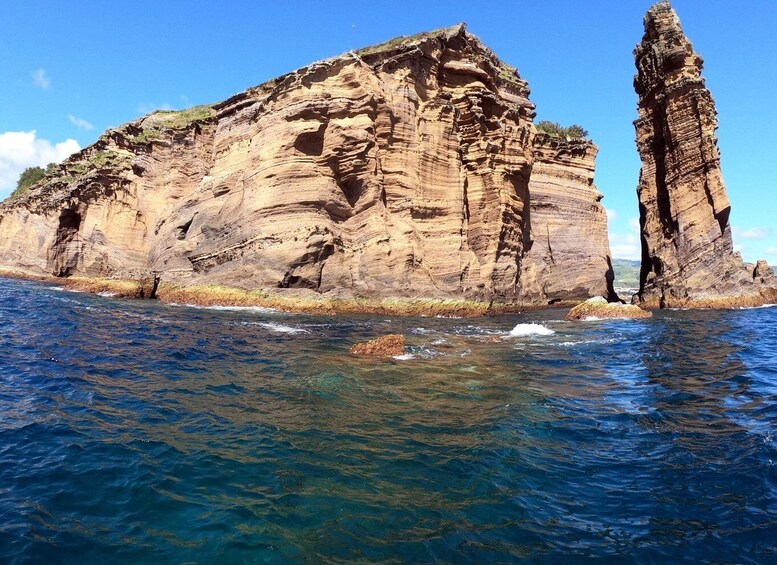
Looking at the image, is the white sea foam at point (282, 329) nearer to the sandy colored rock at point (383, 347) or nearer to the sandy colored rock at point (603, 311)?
the sandy colored rock at point (383, 347)

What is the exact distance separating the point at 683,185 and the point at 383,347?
43.1m

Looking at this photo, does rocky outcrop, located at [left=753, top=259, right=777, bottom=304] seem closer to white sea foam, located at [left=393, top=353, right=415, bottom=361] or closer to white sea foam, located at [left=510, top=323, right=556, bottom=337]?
white sea foam, located at [left=510, top=323, right=556, bottom=337]

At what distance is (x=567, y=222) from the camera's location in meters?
49.2

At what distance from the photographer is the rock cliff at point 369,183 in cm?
3091

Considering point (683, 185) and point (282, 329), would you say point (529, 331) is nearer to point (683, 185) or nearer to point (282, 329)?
point (282, 329)

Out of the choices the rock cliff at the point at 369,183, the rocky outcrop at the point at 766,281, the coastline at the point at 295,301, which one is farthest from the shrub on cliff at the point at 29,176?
the rocky outcrop at the point at 766,281

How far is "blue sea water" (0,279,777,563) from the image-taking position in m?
5.03

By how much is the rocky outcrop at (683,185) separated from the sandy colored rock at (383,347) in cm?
3735

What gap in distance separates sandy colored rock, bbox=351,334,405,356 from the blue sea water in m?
1.00

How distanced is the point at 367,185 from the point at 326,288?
7.55 meters

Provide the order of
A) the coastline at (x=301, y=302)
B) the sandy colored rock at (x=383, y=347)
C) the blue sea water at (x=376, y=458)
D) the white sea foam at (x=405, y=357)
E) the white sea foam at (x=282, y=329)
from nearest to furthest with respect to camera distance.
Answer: the blue sea water at (x=376, y=458) → the white sea foam at (x=405, y=357) → the sandy colored rock at (x=383, y=347) → the white sea foam at (x=282, y=329) → the coastline at (x=301, y=302)

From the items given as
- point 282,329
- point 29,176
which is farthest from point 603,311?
point 29,176

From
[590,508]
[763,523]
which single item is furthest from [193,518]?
[763,523]

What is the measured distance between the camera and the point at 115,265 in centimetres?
4747
